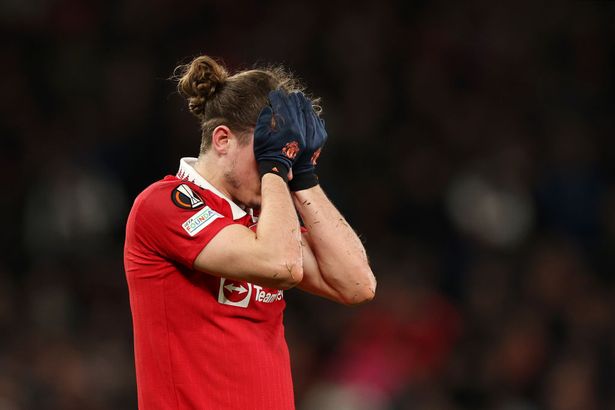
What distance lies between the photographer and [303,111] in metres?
2.77

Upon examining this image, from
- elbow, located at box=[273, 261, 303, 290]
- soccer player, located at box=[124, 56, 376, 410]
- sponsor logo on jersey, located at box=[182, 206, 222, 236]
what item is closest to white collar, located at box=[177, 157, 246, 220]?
soccer player, located at box=[124, 56, 376, 410]

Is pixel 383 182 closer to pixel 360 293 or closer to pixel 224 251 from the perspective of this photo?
pixel 360 293

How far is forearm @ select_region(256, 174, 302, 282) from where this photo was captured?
100 inches

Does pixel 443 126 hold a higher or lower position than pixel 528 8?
lower

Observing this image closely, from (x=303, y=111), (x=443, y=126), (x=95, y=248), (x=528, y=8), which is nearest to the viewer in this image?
(x=303, y=111)

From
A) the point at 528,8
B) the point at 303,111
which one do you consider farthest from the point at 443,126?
the point at 303,111

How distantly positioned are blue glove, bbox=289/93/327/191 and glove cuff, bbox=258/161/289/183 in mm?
92

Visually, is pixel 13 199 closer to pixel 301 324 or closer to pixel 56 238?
pixel 56 238

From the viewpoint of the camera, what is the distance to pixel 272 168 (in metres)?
2.68

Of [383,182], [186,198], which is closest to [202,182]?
[186,198]

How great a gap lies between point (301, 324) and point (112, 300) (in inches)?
50.0

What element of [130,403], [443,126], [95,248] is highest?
[443,126]

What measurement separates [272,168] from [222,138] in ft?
0.57

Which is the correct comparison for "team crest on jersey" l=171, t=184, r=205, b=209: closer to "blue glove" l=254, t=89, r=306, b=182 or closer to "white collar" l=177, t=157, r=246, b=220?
"white collar" l=177, t=157, r=246, b=220
